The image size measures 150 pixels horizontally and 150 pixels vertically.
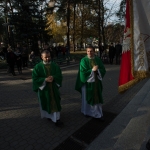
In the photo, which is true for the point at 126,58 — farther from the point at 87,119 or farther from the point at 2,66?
the point at 2,66

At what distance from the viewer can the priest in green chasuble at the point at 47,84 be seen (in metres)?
3.99

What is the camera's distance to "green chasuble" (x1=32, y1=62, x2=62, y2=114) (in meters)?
4.00

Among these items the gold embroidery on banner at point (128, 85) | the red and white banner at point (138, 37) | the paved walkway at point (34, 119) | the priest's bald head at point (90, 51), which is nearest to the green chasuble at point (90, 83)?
the priest's bald head at point (90, 51)

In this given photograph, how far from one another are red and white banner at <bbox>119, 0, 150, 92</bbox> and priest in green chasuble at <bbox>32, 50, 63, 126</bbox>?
2.08m

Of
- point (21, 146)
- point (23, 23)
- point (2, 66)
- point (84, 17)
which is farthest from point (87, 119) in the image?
point (84, 17)

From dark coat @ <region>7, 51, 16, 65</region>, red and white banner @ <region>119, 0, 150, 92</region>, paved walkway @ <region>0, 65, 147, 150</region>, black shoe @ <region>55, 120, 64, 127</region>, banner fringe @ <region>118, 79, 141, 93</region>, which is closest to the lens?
red and white banner @ <region>119, 0, 150, 92</region>

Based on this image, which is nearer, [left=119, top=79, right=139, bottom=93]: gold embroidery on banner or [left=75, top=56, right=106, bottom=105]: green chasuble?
[left=119, top=79, right=139, bottom=93]: gold embroidery on banner

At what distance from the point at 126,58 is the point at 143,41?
0.30 meters

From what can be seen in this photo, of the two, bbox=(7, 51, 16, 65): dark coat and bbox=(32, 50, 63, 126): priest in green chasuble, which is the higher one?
bbox=(7, 51, 16, 65): dark coat

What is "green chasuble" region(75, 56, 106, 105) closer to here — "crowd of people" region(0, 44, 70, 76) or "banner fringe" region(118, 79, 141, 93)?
"banner fringe" region(118, 79, 141, 93)

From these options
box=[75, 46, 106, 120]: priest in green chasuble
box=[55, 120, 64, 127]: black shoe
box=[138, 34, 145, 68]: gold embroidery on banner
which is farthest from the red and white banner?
box=[55, 120, 64, 127]: black shoe

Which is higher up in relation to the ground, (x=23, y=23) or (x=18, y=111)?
(x=23, y=23)

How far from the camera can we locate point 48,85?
13.3 ft

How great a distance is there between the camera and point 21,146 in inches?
134
